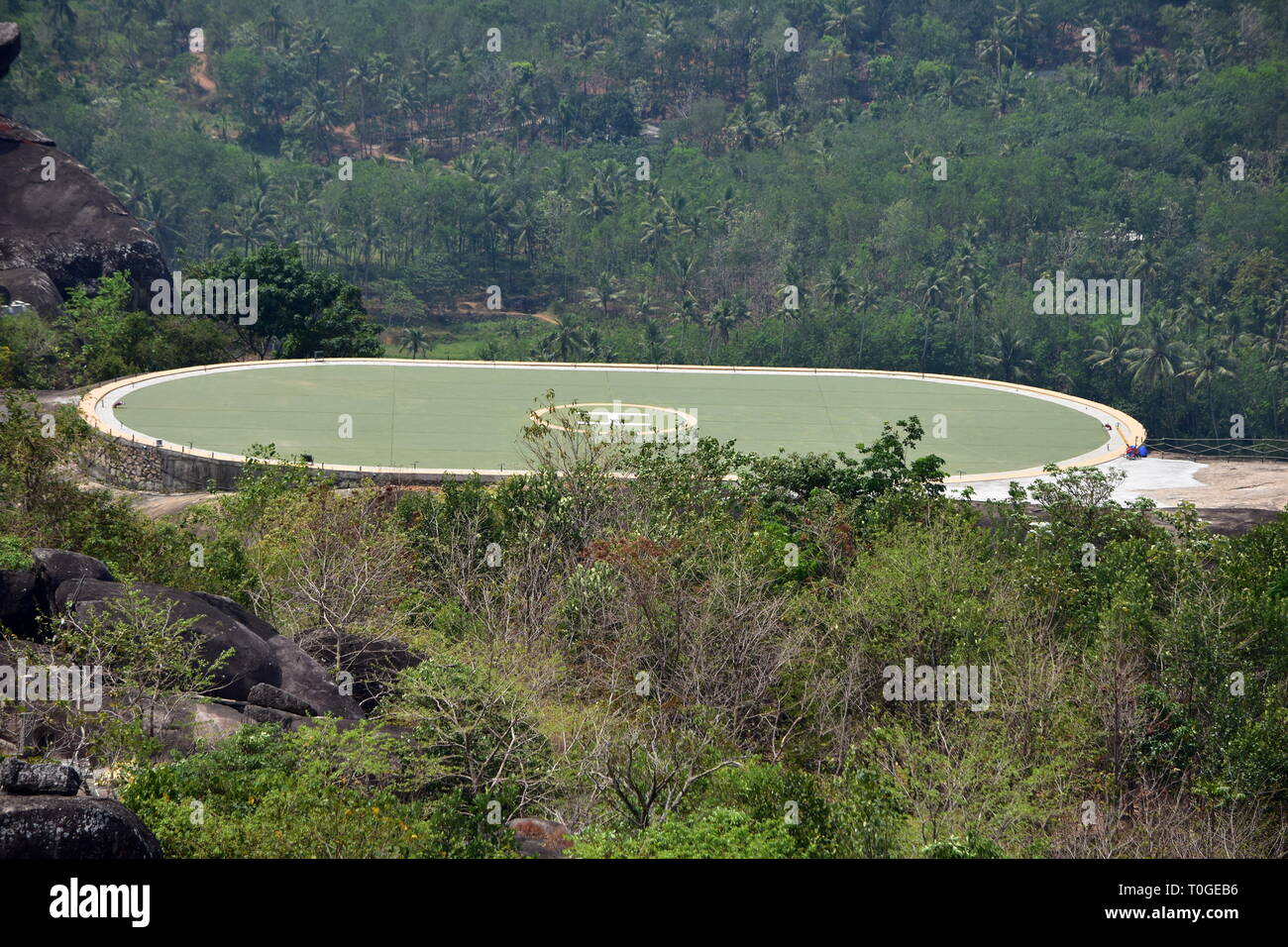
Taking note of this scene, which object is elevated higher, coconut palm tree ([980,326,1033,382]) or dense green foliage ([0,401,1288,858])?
coconut palm tree ([980,326,1033,382])

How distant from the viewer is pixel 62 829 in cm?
1881

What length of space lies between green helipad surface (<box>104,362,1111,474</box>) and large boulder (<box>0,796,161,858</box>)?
106 feet

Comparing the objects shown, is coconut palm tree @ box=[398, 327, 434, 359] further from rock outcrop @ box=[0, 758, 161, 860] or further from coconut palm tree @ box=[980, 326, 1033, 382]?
rock outcrop @ box=[0, 758, 161, 860]

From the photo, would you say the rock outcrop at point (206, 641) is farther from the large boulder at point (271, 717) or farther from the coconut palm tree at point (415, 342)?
the coconut palm tree at point (415, 342)

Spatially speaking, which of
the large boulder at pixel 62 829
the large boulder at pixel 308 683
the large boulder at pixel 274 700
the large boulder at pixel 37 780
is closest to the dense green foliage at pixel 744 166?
the large boulder at pixel 308 683

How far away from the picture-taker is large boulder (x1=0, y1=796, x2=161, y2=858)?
1870 cm

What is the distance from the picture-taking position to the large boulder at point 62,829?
18703 mm

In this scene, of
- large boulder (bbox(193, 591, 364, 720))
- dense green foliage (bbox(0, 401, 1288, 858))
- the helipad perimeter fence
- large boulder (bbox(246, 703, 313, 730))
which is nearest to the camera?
dense green foliage (bbox(0, 401, 1288, 858))

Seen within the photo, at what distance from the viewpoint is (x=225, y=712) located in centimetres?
2797

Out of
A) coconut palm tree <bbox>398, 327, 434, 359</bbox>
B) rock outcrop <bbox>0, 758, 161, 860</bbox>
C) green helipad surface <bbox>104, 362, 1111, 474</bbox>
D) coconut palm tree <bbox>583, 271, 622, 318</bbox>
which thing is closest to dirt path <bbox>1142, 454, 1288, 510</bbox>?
green helipad surface <bbox>104, 362, 1111, 474</bbox>
